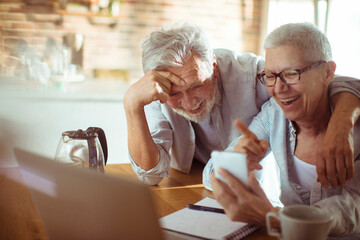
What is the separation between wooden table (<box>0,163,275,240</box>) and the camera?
964mm

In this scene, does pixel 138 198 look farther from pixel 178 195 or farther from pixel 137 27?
pixel 137 27

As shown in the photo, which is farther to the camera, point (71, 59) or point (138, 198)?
point (71, 59)

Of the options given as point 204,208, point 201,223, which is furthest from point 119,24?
point 201,223

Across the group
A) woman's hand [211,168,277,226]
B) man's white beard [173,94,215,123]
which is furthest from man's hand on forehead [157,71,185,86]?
woman's hand [211,168,277,226]

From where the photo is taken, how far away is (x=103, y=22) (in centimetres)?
392

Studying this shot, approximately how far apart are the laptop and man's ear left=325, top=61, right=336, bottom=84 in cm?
93

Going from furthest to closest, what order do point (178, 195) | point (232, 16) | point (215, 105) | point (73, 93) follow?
point (232, 16)
point (73, 93)
point (215, 105)
point (178, 195)

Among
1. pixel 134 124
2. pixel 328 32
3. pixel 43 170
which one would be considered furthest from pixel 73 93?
pixel 43 170

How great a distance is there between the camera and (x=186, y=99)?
163cm

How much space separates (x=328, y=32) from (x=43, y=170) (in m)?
3.83

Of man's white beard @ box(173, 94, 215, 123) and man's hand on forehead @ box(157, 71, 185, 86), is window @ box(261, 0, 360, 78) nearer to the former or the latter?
man's white beard @ box(173, 94, 215, 123)

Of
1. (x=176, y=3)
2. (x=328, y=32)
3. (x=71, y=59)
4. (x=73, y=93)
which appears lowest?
(x=73, y=93)

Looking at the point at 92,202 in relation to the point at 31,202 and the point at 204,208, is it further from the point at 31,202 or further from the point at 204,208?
the point at 31,202

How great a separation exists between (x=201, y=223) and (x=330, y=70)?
0.69 metres
